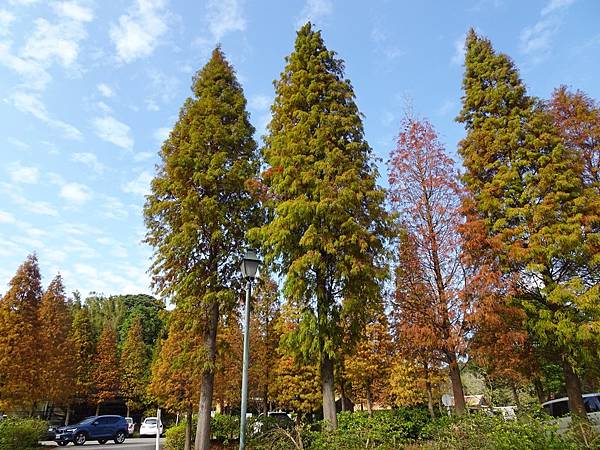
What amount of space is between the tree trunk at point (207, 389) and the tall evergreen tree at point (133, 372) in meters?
27.8

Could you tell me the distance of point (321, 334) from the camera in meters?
10.8

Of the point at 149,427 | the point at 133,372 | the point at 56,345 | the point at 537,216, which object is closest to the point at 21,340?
the point at 56,345

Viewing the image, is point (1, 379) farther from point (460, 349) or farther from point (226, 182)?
point (460, 349)

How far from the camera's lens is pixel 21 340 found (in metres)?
20.8

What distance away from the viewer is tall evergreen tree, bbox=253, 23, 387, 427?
10.8 m

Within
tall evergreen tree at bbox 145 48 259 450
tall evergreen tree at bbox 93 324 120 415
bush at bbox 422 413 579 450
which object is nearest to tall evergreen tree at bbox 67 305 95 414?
tall evergreen tree at bbox 93 324 120 415

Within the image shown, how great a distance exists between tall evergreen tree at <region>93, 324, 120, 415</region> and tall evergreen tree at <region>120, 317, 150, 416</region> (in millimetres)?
854

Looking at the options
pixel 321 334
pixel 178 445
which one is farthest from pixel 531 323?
pixel 178 445

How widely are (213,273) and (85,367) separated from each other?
28690mm

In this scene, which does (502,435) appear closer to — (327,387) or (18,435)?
(327,387)

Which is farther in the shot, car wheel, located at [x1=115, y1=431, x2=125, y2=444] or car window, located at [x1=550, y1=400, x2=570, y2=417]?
car wheel, located at [x1=115, y1=431, x2=125, y2=444]

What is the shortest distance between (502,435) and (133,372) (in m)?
36.8

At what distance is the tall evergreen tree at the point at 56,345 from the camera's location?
25594 millimetres

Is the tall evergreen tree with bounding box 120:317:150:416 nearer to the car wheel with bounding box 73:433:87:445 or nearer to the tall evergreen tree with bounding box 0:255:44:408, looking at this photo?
the car wheel with bounding box 73:433:87:445
